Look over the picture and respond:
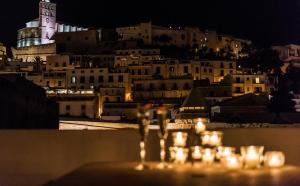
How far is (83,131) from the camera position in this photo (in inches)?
147

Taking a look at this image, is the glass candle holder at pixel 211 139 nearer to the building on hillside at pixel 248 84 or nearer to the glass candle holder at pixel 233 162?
the glass candle holder at pixel 233 162

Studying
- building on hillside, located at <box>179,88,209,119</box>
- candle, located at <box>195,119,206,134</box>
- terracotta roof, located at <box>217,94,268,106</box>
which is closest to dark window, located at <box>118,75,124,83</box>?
building on hillside, located at <box>179,88,209,119</box>

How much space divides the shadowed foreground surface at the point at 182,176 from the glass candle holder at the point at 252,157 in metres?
0.09

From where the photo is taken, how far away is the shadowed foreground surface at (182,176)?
1808 millimetres

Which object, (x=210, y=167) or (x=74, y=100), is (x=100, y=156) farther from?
(x=74, y=100)

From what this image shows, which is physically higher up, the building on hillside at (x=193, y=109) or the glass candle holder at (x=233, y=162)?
the glass candle holder at (x=233, y=162)

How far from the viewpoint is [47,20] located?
5900 centimetres

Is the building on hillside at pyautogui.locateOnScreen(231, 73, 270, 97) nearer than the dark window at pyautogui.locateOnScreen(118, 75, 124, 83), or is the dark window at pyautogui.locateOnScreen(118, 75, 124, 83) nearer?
the building on hillside at pyautogui.locateOnScreen(231, 73, 270, 97)

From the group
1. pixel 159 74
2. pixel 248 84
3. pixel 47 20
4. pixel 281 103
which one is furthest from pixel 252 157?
pixel 47 20

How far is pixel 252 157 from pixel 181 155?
1.20 ft

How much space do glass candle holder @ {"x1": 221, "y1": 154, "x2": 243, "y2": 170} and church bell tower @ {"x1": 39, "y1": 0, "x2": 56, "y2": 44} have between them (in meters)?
55.1

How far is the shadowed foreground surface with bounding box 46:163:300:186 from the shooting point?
5.93 feet

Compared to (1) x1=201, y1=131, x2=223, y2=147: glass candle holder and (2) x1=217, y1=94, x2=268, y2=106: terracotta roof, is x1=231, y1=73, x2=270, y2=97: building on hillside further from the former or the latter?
(1) x1=201, y1=131, x2=223, y2=147: glass candle holder

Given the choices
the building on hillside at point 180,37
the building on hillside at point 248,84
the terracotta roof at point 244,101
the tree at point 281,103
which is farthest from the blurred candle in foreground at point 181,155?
the building on hillside at point 180,37
